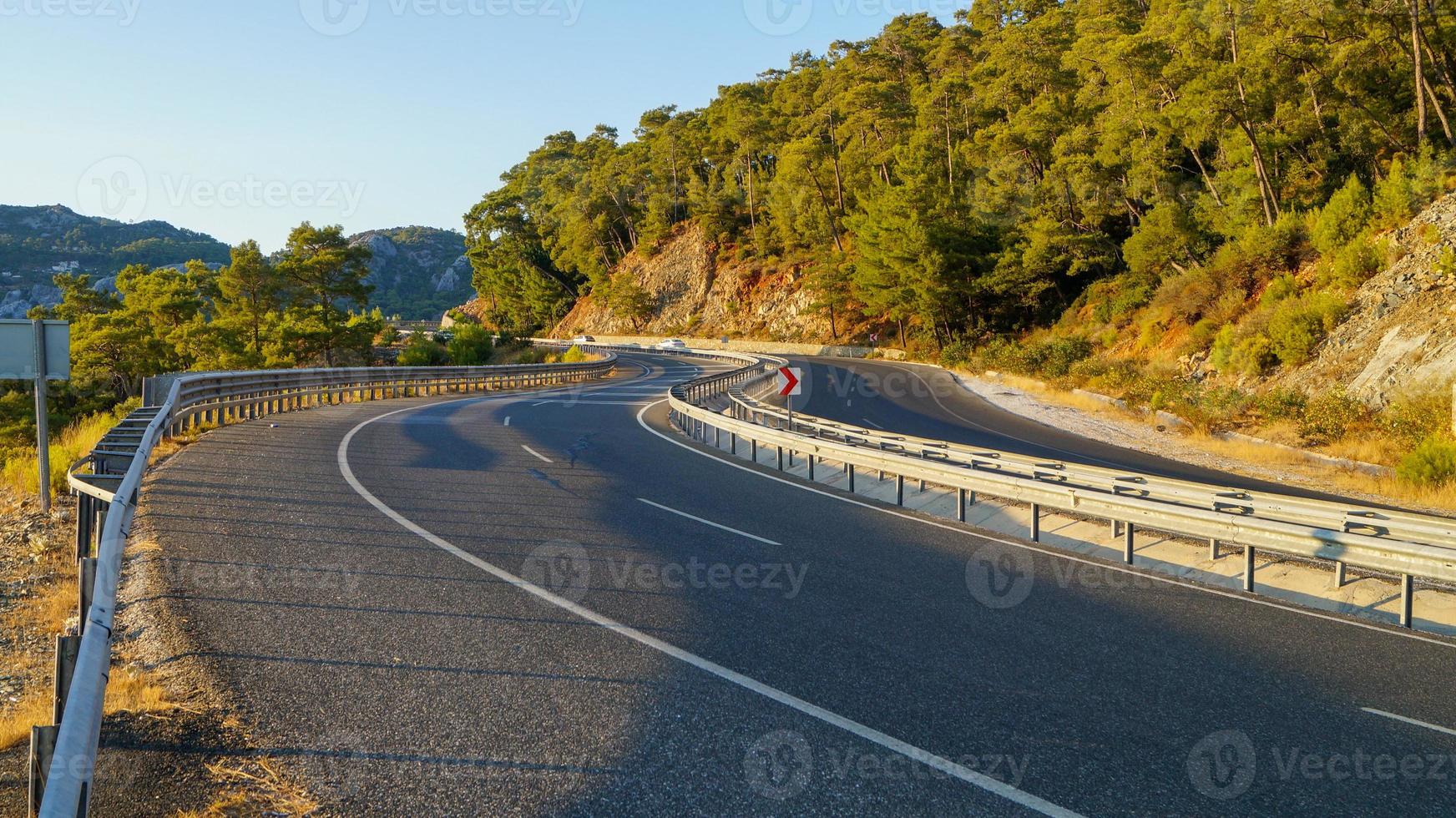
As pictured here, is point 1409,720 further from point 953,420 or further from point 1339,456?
point 953,420

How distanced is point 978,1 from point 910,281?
3596 cm

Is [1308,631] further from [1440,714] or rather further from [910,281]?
[910,281]

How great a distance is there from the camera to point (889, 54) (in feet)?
248

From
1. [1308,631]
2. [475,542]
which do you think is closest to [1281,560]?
[1308,631]

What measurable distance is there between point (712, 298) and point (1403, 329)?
2648 inches

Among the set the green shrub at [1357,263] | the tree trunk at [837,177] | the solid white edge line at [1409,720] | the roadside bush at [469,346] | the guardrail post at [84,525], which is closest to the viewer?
the solid white edge line at [1409,720]

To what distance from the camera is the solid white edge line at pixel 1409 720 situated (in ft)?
16.5

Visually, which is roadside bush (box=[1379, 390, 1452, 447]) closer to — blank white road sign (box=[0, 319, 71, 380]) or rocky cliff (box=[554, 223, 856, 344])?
blank white road sign (box=[0, 319, 71, 380])

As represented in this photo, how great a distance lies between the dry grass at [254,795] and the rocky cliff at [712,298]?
68833 millimetres

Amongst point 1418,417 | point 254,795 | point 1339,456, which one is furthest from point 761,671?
point 1418,417

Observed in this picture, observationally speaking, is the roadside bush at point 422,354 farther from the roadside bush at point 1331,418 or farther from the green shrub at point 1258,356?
the roadside bush at point 1331,418

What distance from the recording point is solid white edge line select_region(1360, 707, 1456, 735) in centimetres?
Result: 502
